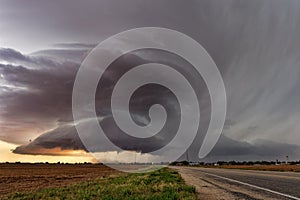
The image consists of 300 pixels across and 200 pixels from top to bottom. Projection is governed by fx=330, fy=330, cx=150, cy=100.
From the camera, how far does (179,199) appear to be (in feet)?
36.6

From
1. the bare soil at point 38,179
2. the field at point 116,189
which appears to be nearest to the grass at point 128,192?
the field at point 116,189

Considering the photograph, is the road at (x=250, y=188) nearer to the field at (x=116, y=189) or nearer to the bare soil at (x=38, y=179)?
the field at (x=116, y=189)

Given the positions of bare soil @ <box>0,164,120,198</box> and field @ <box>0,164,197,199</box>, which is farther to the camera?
bare soil @ <box>0,164,120,198</box>

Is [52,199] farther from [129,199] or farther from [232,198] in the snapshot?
[232,198]

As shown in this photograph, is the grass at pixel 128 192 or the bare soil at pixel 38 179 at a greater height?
the bare soil at pixel 38 179

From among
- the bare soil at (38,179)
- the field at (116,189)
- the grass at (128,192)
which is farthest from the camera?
the bare soil at (38,179)

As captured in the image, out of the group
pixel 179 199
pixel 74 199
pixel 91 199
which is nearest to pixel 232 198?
pixel 179 199

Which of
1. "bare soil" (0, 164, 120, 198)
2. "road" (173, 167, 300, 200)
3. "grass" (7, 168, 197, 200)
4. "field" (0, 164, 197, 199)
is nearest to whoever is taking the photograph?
"grass" (7, 168, 197, 200)

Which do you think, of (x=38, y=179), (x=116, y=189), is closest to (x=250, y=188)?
(x=116, y=189)

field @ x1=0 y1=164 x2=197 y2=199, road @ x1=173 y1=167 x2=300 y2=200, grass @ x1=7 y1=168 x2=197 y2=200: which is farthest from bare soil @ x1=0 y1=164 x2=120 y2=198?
road @ x1=173 y1=167 x2=300 y2=200

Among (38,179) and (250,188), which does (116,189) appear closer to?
(250,188)

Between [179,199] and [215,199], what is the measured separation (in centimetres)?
200

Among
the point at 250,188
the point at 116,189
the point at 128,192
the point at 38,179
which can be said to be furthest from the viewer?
the point at 38,179

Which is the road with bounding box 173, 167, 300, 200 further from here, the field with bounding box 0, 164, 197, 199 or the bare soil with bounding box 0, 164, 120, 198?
the bare soil with bounding box 0, 164, 120, 198
